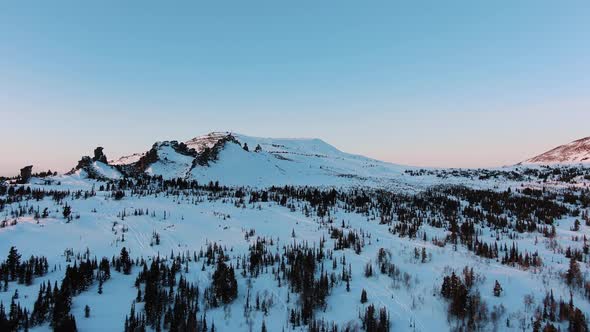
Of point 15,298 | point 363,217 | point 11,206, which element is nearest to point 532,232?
point 363,217

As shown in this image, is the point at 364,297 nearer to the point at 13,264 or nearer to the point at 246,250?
the point at 246,250

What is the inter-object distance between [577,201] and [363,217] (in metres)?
13.6

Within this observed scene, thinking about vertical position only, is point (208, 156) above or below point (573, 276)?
above

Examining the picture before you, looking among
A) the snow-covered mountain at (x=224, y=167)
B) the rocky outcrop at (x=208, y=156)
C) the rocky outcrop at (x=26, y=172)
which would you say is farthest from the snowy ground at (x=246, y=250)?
the rocky outcrop at (x=208, y=156)

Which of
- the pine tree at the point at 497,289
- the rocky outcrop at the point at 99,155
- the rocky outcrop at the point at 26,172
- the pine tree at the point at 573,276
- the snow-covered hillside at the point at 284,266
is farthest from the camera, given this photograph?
the rocky outcrop at the point at 99,155

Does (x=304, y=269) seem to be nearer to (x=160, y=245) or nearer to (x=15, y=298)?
(x=160, y=245)

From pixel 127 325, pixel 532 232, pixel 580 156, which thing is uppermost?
pixel 580 156

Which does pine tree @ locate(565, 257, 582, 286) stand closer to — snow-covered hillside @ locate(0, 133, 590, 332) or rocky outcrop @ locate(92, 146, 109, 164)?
snow-covered hillside @ locate(0, 133, 590, 332)

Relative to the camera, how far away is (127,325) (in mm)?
7707

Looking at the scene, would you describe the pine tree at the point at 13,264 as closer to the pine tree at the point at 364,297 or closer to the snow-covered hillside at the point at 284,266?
the snow-covered hillside at the point at 284,266

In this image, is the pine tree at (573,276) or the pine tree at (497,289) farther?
the pine tree at (573,276)

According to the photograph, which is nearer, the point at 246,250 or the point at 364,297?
the point at 364,297

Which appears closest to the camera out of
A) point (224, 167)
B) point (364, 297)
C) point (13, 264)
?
point (364, 297)

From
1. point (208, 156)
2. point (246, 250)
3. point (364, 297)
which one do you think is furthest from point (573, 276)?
point (208, 156)
